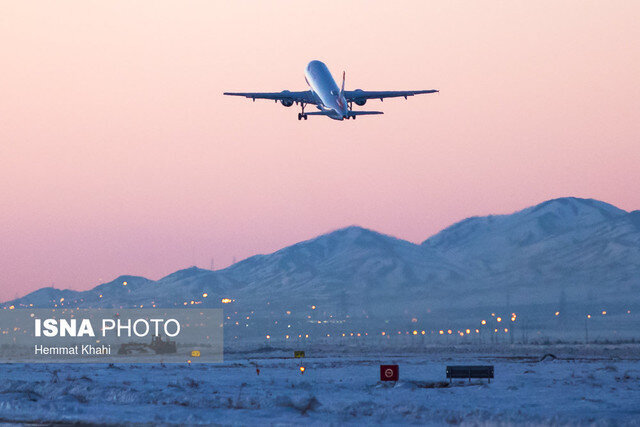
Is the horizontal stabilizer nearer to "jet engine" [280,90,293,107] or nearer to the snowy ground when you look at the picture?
"jet engine" [280,90,293,107]

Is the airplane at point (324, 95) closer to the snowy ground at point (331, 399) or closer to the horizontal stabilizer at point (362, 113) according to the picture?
the horizontal stabilizer at point (362, 113)

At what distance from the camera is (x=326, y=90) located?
366 feet

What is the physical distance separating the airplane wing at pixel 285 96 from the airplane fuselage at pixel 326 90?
99 cm

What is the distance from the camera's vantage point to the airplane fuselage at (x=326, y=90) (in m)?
106

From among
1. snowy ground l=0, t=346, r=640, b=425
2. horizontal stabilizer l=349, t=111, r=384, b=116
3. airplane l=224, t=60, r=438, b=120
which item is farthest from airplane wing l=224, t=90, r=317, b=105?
snowy ground l=0, t=346, r=640, b=425

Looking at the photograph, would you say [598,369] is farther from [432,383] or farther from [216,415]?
[216,415]

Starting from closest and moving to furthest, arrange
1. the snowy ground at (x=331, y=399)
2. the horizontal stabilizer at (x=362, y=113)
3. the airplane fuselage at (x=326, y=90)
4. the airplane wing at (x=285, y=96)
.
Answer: the snowy ground at (x=331, y=399), the horizontal stabilizer at (x=362, y=113), the airplane fuselage at (x=326, y=90), the airplane wing at (x=285, y=96)

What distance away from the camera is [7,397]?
195ft

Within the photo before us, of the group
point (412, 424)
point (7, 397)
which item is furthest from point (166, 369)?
point (412, 424)

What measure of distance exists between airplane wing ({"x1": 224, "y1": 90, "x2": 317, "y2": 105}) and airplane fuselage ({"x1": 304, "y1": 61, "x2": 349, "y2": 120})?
0.99 meters

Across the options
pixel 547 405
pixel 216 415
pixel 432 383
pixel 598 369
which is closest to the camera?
pixel 216 415

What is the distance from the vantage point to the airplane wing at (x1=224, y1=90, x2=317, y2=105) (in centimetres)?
11188

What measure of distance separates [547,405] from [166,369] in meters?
55.2

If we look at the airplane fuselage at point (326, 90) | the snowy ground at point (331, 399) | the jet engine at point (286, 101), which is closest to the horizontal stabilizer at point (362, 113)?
the airplane fuselage at point (326, 90)
